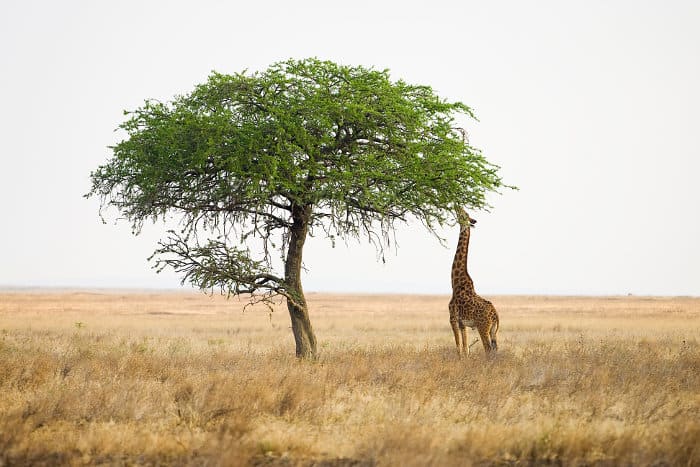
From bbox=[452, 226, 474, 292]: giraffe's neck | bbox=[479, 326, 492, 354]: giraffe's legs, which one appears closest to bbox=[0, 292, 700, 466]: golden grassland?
bbox=[479, 326, 492, 354]: giraffe's legs

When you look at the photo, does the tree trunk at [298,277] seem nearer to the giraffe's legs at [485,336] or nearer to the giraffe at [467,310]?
the giraffe at [467,310]

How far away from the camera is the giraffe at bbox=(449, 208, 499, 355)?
67.4ft

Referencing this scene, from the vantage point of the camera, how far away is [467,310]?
2066cm

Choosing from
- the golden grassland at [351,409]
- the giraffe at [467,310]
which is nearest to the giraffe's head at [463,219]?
the giraffe at [467,310]

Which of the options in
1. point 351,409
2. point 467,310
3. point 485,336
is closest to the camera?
point 351,409

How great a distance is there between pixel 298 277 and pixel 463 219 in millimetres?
5150

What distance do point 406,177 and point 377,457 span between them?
11.5m

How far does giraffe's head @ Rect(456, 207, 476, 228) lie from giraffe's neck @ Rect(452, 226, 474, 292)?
0.20 metres

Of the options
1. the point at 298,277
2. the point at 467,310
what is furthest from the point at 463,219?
the point at 298,277

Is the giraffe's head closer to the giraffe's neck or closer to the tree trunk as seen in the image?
the giraffe's neck

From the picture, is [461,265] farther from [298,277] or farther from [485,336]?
[298,277]

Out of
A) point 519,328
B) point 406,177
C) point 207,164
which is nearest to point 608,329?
point 519,328

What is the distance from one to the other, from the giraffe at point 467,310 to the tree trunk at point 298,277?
4253mm

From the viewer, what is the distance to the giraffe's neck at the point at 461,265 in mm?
21125
